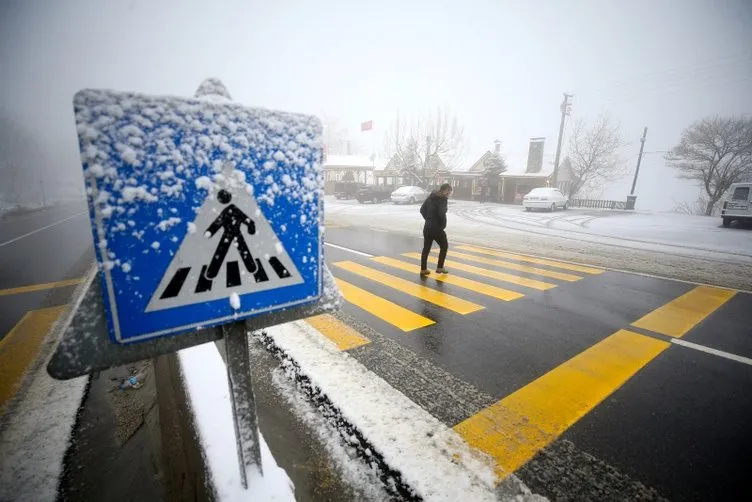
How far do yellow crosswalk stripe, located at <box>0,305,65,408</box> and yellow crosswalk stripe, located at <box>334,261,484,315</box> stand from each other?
4.29 m

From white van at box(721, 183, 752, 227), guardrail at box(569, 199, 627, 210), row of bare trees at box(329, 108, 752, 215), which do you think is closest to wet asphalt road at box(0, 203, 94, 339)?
white van at box(721, 183, 752, 227)

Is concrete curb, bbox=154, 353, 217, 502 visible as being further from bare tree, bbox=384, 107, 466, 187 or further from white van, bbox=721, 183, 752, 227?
bare tree, bbox=384, 107, 466, 187

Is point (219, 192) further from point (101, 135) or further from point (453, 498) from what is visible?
point (453, 498)

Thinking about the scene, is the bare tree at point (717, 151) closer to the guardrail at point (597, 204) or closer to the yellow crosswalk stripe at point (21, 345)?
the guardrail at point (597, 204)

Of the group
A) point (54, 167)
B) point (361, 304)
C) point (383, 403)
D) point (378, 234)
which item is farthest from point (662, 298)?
point (54, 167)

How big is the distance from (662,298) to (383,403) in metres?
5.18

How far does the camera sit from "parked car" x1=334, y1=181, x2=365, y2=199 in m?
30.4

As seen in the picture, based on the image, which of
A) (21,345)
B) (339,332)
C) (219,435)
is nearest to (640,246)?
(339,332)

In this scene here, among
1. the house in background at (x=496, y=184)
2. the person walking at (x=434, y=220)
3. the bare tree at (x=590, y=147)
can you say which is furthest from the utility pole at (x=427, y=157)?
the person walking at (x=434, y=220)

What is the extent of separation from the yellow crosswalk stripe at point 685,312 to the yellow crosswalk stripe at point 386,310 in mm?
2774

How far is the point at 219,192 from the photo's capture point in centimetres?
101

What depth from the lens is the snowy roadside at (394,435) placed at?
182 cm

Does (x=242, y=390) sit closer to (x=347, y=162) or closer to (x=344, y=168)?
(x=344, y=168)

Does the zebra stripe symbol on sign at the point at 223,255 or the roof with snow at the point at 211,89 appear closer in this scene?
the zebra stripe symbol on sign at the point at 223,255
